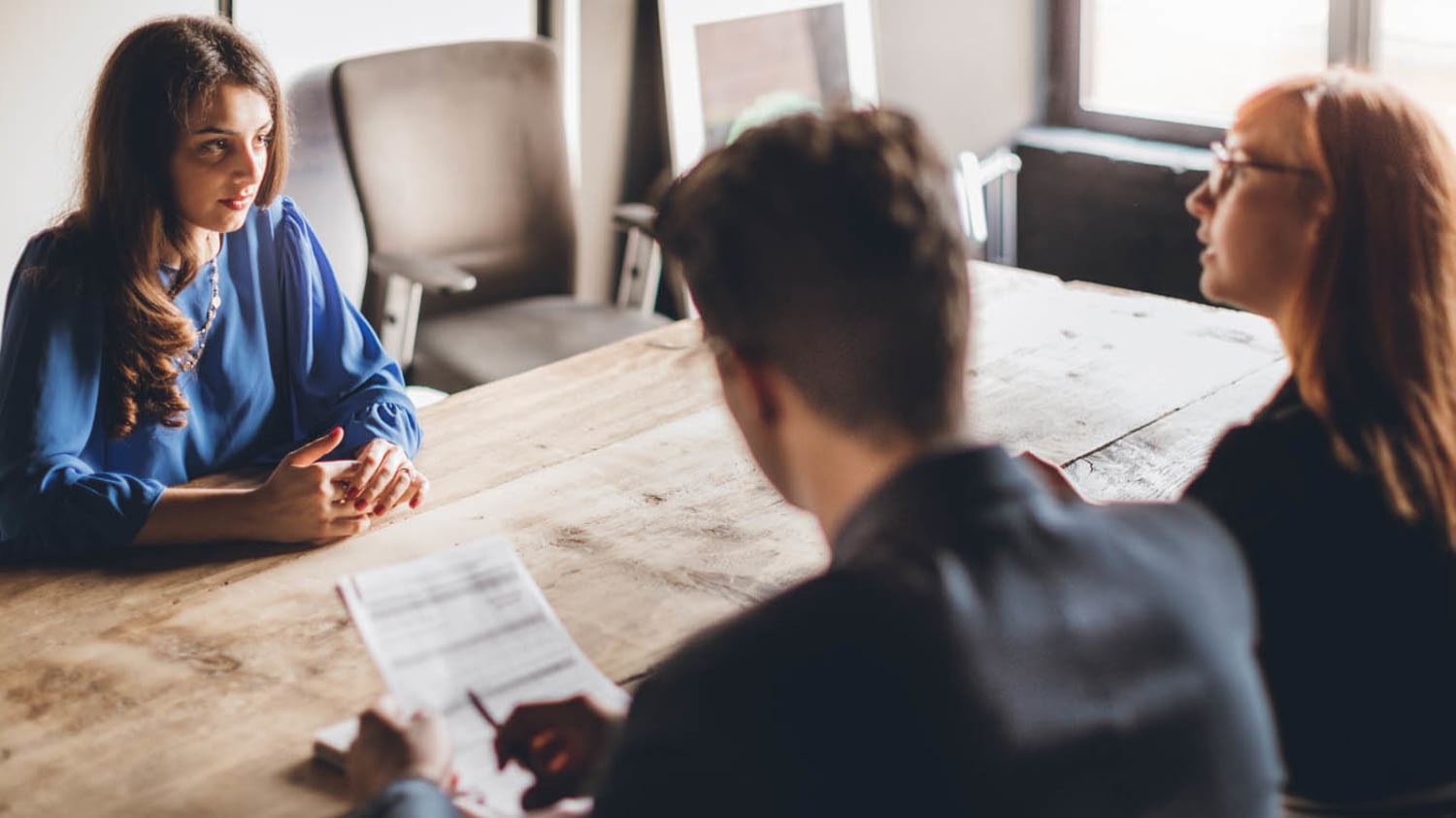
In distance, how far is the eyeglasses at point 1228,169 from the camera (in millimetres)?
1315

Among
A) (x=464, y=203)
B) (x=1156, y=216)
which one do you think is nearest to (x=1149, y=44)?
(x=1156, y=216)

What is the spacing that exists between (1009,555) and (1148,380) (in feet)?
4.68

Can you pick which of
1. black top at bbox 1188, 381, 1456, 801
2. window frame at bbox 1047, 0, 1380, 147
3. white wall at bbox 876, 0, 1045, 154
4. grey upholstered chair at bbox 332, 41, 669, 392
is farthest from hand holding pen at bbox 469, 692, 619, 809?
window frame at bbox 1047, 0, 1380, 147

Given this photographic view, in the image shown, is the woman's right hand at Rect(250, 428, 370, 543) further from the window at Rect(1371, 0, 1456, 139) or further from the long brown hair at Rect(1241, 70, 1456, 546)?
the window at Rect(1371, 0, 1456, 139)

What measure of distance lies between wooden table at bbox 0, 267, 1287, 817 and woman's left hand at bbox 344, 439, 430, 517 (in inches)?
1.5

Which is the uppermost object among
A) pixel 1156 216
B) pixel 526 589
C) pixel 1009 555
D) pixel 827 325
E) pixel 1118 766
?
pixel 827 325

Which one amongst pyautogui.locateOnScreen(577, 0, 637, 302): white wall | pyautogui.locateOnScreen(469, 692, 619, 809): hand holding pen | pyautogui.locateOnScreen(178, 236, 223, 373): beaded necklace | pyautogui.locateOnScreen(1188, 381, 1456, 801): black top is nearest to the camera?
pyautogui.locateOnScreen(469, 692, 619, 809): hand holding pen

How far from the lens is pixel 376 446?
68.3 inches

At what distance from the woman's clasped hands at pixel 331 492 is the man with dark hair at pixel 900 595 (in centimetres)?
81

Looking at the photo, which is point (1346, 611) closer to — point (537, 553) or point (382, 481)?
point (537, 553)

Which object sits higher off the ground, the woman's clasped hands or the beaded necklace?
the beaded necklace

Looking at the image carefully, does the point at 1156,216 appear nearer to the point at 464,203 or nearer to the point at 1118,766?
the point at 464,203

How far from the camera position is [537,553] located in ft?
5.13

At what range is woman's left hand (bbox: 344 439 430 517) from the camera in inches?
64.9
